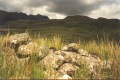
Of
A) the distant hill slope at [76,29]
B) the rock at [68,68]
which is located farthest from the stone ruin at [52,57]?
the distant hill slope at [76,29]

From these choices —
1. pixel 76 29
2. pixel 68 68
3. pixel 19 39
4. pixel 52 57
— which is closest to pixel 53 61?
pixel 52 57

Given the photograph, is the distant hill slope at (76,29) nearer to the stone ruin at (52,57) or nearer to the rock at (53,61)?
the stone ruin at (52,57)

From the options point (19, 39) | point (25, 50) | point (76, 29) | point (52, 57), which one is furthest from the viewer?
point (76, 29)

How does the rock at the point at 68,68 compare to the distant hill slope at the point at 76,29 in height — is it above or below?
above

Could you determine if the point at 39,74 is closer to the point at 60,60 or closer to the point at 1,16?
the point at 60,60

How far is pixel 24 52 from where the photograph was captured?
9719 mm

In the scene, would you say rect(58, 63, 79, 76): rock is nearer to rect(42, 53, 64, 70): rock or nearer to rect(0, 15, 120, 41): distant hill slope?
rect(42, 53, 64, 70): rock

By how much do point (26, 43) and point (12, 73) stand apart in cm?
395

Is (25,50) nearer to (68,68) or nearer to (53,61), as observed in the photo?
(53,61)

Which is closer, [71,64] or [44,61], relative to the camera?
[44,61]

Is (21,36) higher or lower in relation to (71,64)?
higher

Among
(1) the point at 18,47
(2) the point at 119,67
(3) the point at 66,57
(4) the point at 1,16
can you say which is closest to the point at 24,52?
(1) the point at 18,47

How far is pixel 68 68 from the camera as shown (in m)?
8.65

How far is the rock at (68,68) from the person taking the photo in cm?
844
